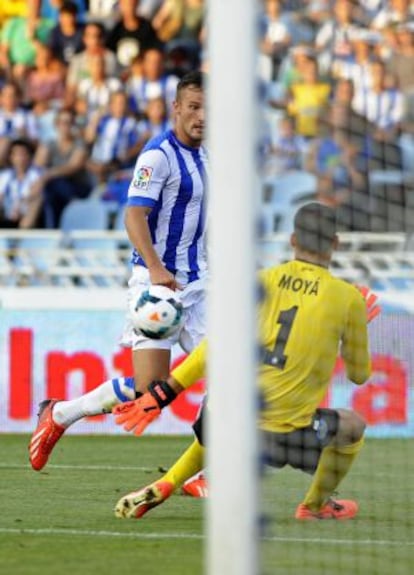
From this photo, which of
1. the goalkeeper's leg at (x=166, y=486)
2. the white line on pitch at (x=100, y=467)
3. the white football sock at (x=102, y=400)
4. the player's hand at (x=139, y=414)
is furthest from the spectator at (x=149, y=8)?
the player's hand at (x=139, y=414)

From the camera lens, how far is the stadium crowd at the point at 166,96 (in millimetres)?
8414

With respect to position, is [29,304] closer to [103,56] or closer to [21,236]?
[21,236]

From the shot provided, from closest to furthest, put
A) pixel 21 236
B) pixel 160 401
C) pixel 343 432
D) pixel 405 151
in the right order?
1. pixel 160 401
2. pixel 343 432
3. pixel 405 151
4. pixel 21 236

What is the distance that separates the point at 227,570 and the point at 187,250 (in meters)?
4.04

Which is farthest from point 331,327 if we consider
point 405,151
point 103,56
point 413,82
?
point 103,56

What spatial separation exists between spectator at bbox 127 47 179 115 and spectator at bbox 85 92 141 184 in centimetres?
43

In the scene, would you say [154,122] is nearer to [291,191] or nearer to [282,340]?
[291,191]

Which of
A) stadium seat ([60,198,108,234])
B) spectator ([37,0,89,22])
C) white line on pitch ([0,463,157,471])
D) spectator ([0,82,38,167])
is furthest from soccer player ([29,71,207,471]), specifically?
spectator ([37,0,89,22])

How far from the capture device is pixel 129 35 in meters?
17.4

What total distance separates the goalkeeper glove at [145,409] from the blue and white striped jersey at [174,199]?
69.1 inches

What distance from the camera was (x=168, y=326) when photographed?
8180mm

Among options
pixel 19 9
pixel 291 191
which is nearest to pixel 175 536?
pixel 291 191

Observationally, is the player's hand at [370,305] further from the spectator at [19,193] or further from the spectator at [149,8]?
the spectator at [149,8]

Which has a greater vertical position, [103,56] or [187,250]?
[103,56]
